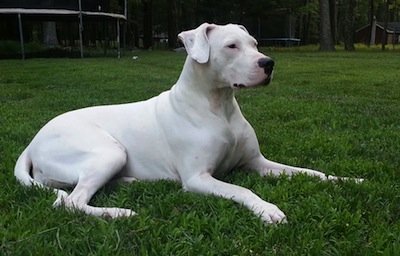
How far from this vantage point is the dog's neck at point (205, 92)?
140 inches

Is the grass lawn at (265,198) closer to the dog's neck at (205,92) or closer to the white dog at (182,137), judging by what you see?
the white dog at (182,137)

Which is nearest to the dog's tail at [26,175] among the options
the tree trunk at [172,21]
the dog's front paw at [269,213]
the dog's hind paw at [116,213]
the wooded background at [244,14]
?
the dog's hind paw at [116,213]

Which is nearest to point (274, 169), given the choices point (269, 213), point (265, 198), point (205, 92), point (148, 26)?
point (265, 198)

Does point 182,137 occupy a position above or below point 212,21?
above

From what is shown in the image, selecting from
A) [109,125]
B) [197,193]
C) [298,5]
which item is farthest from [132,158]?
[298,5]

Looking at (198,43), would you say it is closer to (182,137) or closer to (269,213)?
(182,137)

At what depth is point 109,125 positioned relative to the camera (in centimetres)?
380

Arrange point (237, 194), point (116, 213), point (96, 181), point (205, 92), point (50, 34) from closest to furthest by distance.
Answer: point (116, 213) < point (237, 194) < point (96, 181) < point (205, 92) < point (50, 34)

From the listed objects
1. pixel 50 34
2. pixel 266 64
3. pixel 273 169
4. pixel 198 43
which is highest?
pixel 198 43

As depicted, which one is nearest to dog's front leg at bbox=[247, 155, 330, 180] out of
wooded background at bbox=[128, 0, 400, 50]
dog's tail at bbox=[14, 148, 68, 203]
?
dog's tail at bbox=[14, 148, 68, 203]

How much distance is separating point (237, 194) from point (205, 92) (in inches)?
30.2

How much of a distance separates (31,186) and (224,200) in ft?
4.04

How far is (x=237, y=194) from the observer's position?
10.3 feet

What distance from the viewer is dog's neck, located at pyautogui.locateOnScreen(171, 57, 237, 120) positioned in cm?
357
